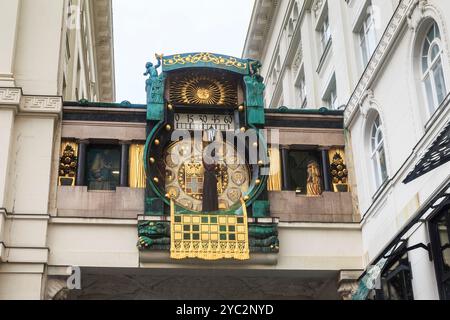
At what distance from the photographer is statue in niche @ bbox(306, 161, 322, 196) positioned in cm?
2305

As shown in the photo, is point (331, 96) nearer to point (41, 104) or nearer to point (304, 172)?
point (304, 172)

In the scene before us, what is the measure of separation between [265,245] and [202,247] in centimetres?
163

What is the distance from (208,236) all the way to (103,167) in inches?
145

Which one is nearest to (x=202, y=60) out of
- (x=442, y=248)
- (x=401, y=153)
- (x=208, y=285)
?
(x=208, y=285)

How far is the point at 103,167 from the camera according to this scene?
22859 millimetres

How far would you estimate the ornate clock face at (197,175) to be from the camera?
22484mm

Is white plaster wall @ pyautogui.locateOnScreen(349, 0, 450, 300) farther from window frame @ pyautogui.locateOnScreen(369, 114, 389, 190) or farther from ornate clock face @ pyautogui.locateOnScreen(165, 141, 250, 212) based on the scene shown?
ornate clock face @ pyautogui.locateOnScreen(165, 141, 250, 212)

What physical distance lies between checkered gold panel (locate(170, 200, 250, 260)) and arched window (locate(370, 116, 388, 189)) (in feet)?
12.0

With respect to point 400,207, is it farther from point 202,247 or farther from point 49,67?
point 49,67

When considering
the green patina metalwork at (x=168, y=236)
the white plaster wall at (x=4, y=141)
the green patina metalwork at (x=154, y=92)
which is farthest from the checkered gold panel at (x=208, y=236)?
the white plaster wall at (x=4, y=141)

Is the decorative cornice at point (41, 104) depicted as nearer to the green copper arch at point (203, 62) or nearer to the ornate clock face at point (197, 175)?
the green copper arch at point (203, 62)

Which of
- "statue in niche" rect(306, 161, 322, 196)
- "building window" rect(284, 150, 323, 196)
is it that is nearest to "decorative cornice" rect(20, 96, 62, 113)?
"building window" rect(284, 150, 323, 196)
